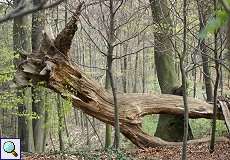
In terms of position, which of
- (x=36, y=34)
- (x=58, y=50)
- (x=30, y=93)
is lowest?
(x=30, y=93)

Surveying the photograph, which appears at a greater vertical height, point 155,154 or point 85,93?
point 85,93

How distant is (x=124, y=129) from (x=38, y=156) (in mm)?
2342

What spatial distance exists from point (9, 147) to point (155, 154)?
5221 millimetres

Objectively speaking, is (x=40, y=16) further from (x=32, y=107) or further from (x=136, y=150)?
(x=136, y=150)

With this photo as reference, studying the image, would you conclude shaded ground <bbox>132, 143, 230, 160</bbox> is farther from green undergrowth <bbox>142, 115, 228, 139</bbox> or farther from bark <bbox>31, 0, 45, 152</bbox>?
bark <bbox>31, 0, 45, 152</bbox>

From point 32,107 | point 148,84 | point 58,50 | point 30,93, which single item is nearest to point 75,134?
point 148,84

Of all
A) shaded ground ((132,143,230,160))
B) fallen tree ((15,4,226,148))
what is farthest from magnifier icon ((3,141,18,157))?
shaded ground ((132,143,230,160))

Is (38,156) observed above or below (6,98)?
below

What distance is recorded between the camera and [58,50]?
31.4 feet

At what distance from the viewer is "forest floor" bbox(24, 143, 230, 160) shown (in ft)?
31.8

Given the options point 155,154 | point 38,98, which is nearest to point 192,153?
point 155,154

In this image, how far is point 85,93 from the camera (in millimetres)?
10117

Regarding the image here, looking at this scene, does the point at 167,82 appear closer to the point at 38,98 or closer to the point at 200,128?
the point at 200,128

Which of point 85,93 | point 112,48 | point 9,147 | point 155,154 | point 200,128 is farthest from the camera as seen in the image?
point 200,128
